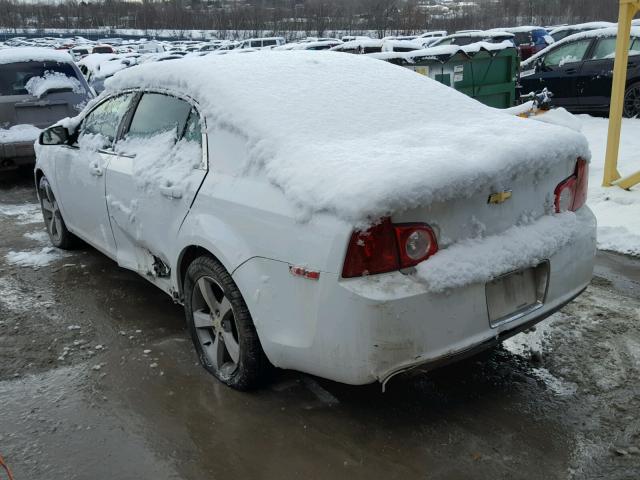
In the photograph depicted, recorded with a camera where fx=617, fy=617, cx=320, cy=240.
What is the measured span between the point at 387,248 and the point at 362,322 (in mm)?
314

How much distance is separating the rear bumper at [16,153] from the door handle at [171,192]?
5.57 metres

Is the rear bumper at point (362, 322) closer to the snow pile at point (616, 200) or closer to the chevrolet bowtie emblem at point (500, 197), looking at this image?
the chevrolet bowtie emblem at point (500, 197)

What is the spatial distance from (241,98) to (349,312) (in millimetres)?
1363

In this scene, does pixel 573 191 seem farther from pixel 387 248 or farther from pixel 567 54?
pixel 567 54

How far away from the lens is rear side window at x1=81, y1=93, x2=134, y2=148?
4176 mm

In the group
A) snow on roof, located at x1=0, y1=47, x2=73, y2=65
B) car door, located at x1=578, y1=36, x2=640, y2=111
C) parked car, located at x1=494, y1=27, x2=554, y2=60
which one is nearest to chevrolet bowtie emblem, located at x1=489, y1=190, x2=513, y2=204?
snow on roof, located at x1=0, y1=47, x2=73, y2=65

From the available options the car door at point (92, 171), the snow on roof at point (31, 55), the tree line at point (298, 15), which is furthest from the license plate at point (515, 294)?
the tree line at point (298, 15)

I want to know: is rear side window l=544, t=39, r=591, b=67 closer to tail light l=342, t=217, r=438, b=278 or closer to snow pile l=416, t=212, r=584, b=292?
snow pile l=416, t=212, r=584, b=292

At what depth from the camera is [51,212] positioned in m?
5.70

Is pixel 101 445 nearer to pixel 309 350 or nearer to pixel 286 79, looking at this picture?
pixel 309 350

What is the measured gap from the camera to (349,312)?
243cm

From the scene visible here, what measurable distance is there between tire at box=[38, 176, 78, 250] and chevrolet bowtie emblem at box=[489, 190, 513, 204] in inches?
157

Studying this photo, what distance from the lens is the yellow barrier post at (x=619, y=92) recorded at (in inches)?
244

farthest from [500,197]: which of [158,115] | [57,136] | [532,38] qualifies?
[532,38]
